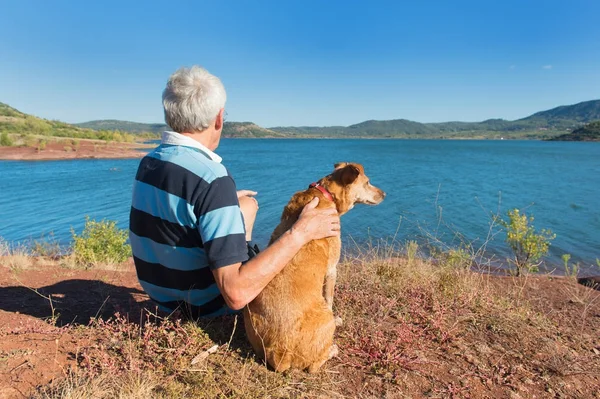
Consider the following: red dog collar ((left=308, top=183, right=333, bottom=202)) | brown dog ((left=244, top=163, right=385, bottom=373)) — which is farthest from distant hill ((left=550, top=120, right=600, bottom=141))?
brown dog ((left=244, top=163, right=385, bottom=373))

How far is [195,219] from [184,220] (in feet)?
0.34

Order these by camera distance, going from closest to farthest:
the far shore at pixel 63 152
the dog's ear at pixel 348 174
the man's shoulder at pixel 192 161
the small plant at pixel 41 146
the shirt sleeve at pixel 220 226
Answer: the shirt sleeve at pixel 220 226 < the man's shoulder at pixel 192 161 < the dog's ear at pixel 348 174 < the far shore at pixel 63 152 < the small plant at pixel 41 146

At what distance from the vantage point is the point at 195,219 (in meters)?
2.47

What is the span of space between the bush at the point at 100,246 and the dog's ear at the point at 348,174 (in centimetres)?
683

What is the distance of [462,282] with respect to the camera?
5.02 m

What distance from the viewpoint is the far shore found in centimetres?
5138

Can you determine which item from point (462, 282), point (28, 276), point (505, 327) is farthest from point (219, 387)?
point (28, 276)

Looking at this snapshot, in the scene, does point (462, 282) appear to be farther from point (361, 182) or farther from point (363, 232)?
point (363, 232)

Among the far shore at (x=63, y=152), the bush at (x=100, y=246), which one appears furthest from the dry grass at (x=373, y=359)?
the far shore at (x=63, y=152)

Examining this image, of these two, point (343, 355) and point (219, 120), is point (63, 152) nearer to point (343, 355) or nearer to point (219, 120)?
point (219, 120)

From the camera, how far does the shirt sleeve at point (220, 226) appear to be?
7.70ft

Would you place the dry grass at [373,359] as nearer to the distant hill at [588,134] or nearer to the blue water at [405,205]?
the blue water at [405,205]

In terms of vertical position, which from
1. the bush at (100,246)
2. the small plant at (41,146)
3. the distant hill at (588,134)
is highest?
the distant hill at (588,134)

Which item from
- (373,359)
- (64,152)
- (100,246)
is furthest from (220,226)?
(64,152)
